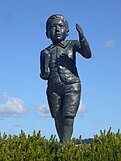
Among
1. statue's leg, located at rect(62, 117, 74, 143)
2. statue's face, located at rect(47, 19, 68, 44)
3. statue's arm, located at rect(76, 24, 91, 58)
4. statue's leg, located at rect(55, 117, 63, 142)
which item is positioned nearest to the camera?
statue's arm, located at rect(76, 24, 91, 58)

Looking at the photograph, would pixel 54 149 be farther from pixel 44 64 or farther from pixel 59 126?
pixel 44 64

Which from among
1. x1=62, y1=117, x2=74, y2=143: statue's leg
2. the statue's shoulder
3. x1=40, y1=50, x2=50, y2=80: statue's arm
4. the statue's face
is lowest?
x1=62, y1=117, x2=74, y2=143: statue's leg

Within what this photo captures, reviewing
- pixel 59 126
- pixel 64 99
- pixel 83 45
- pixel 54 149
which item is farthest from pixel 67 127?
pixel 54 149

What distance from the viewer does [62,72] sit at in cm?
688

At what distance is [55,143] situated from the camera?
512cm

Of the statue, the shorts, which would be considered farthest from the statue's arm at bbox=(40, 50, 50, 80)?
the shorts

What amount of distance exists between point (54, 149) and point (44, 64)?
2354mm

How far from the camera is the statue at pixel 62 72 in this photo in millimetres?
6746

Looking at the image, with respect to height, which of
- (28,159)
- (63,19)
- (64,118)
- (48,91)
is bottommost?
(28,159)

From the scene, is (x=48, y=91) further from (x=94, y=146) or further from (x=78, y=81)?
(x=94, y=146)

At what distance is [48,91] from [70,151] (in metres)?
2.35

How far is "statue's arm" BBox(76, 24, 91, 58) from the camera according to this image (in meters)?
6.56

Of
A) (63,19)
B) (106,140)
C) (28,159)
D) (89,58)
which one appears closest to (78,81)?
(89,58)

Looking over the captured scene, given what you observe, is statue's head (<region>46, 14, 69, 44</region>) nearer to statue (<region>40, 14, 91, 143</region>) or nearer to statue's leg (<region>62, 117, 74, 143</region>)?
statue (<region>40, 14, 91, 143</region>)
